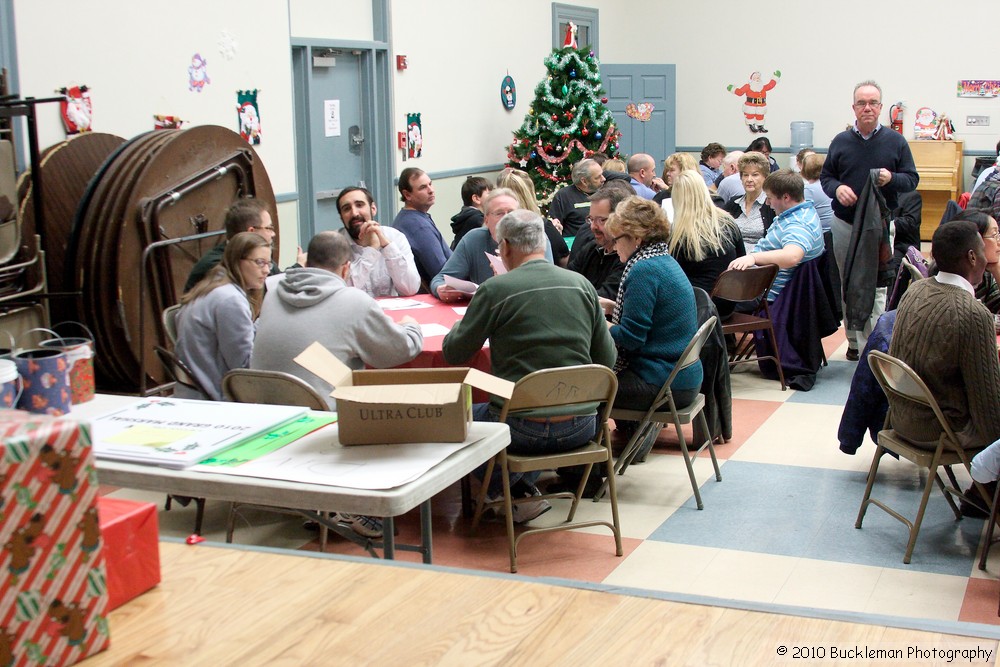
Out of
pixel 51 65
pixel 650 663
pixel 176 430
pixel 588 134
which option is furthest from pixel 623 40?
pixel 650 663

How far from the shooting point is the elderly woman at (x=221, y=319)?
411 centimetres

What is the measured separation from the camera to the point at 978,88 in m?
12.5

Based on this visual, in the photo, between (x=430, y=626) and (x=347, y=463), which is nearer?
(x=430, y=626)

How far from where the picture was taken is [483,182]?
6.79 meters

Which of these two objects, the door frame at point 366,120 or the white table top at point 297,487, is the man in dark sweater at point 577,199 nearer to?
the door frame at point 366,120

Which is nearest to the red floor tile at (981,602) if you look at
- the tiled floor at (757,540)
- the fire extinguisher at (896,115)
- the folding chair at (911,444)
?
the tiled floor at (757,540)

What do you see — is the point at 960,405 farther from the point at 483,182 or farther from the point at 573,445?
the point at 483,182

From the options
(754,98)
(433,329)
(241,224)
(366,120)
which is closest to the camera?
(433,329)

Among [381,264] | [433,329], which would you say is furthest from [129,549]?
[381,264]

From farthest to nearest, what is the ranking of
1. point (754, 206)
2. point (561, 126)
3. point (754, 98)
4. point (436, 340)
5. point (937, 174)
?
point (754, 98), point (937, 174), point (561, 126), point (754, 206), point (436, 340)

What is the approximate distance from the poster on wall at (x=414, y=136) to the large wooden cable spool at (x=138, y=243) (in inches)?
145

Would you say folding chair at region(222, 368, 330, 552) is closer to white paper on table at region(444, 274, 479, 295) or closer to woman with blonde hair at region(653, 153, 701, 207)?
white paper on table at region(444, 274, 479, 295)

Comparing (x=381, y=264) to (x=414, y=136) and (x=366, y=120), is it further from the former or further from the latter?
(x=414, y=136)

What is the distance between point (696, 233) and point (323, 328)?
2.71 m
